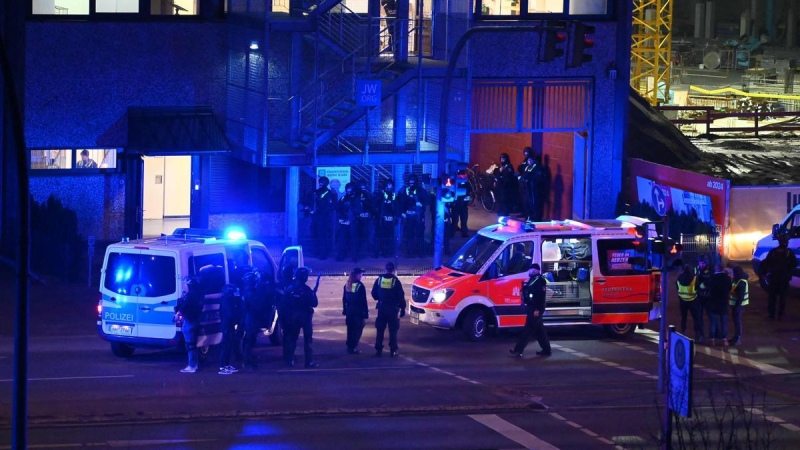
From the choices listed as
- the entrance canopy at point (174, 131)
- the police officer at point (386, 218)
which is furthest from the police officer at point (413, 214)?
the entrance canopy at point (174, 131)

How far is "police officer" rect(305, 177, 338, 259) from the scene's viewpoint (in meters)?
30.3

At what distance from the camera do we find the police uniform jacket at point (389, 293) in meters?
20.8

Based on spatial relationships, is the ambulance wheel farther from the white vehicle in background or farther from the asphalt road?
the white vehicle in background

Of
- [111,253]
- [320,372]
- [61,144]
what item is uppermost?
[61,144]

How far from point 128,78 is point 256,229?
4881 millimetres

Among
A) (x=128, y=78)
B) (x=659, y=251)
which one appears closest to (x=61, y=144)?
(x=128, y=78)

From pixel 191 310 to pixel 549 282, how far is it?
671 cm

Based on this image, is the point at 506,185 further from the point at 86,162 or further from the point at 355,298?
the point at 355,298

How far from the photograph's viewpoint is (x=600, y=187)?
34.1 m

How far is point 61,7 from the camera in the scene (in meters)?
30.6

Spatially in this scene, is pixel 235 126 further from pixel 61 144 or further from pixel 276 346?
pixel 276 346

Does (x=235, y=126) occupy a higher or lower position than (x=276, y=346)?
higher

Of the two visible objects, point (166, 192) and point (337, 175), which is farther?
point (166, 192)

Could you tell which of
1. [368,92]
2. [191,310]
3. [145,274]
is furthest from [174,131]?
[191,310]
